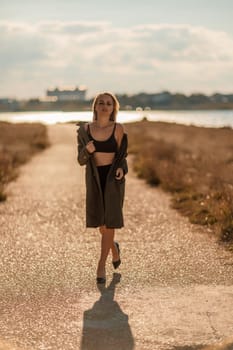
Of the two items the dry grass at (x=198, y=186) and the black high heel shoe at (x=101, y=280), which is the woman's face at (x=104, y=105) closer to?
the black high heel shoe at (x=101, y=280)

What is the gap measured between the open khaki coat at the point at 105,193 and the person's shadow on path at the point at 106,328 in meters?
0.80

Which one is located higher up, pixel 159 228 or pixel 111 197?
pixel 111 197

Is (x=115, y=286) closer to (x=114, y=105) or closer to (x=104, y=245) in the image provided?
(x=104, y=245)

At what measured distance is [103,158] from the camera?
650 centimetres

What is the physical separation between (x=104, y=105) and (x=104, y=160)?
21.0 inches

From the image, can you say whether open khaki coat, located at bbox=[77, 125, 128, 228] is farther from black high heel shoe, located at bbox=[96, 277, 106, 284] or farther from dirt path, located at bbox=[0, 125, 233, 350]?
dirt path, located at bbox=[0, 125, 233, 350]

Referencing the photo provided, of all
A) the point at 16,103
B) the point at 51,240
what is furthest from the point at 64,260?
the point at 16,103

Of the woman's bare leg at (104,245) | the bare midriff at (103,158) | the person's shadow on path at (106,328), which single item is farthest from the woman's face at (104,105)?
the person's shadow on path at (106,328)

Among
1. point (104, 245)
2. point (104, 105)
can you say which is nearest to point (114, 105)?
point (104, 105)

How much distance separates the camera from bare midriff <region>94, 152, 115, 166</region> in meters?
6.49

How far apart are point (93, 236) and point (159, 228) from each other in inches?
45.1

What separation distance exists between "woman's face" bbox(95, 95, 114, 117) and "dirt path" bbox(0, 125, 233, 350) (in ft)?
5.54

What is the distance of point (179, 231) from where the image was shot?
959 cm

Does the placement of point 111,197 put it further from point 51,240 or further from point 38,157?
point 38,157
